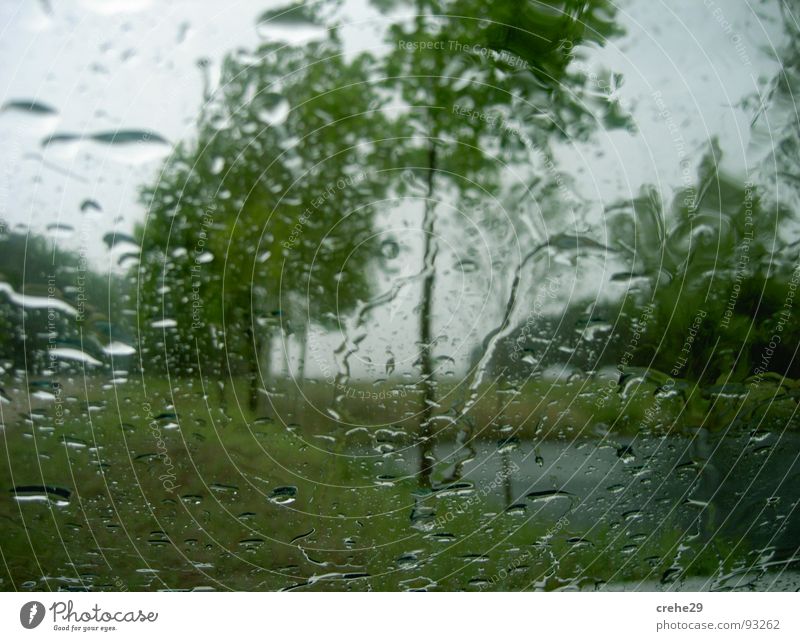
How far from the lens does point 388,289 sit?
0.98 meters

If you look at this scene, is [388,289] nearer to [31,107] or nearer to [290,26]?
[290,26]

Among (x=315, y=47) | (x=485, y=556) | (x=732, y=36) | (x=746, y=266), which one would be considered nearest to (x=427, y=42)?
(x=315, y=47)

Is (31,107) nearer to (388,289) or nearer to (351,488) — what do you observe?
(388,289)

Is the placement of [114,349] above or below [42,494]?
above

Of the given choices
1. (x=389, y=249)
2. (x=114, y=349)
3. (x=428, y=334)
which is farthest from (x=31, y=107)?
(x=428, y=334)

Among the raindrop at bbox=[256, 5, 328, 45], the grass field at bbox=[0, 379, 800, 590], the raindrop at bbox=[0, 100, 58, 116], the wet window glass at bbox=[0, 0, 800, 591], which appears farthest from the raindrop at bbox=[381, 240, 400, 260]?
→ the raindrop at bbox=[0, 100, 58, 116]
